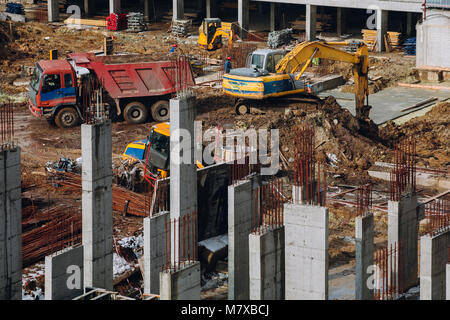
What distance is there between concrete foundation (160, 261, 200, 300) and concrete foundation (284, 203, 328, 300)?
1.34 metres

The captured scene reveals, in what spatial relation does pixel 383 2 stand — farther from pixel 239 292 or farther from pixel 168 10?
pixel 239 292

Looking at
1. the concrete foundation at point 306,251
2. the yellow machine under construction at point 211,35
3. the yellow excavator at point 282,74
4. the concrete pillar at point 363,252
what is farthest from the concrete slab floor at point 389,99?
the concrete foundation at point 306,251

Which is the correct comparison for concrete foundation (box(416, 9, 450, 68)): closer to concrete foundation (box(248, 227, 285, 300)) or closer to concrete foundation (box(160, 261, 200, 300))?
concrete foundation (box(248, 227, 285, 300))

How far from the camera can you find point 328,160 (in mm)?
23000

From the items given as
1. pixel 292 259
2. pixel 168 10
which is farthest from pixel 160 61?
pixel 168 10

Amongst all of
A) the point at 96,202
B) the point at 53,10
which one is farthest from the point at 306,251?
the point at 53,10

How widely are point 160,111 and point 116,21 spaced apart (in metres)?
13.9

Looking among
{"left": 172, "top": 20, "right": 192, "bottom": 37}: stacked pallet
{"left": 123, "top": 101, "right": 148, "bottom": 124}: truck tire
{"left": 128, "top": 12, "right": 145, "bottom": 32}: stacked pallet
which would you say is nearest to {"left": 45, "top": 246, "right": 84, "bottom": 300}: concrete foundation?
{"left": 123, "top": 101, "right": 148, "bottom": 124}: truck tire

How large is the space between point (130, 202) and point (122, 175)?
1.40 metres

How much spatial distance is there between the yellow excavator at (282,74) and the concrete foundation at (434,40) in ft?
22.0

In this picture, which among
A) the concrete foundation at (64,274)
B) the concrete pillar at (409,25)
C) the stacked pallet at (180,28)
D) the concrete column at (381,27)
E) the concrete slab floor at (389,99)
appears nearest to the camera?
the concrete foundation at (64,274)

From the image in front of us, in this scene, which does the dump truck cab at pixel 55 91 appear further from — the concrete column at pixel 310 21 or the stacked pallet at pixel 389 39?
the stacked pallet at pixel 389 39

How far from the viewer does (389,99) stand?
30094 millimetres

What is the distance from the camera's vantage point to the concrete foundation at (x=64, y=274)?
13.7m
